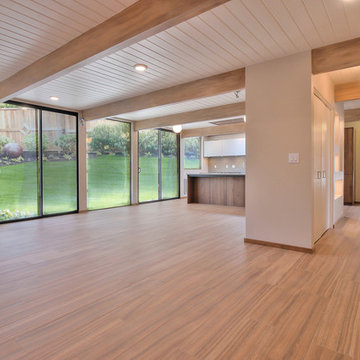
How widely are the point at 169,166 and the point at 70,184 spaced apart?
3.81m

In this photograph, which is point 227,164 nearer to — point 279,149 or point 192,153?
point 192,153

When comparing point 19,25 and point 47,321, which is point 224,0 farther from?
point 47,321

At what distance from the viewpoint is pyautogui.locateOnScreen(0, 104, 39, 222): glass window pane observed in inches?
203

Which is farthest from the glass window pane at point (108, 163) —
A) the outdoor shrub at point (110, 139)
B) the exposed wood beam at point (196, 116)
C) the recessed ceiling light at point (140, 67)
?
the recessed ceiling light at point (140, 67)

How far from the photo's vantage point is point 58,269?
271cm

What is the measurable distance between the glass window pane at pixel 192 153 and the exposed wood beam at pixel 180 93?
452 cm

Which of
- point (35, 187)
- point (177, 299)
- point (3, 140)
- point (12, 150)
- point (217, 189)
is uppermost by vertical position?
point (3, 140)

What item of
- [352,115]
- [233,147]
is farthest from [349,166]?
[233,147]

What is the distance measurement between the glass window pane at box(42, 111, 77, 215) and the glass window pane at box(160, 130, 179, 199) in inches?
131

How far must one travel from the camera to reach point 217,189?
7746mm

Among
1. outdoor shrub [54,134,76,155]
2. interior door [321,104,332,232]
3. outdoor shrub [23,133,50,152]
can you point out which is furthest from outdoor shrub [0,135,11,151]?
interior door [321,104,332,232]

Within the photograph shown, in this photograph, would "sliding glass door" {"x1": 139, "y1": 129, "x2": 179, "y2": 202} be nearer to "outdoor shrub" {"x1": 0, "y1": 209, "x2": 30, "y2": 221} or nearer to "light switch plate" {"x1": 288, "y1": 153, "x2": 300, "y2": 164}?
"outdoor shrub" {"x1": 0, "y1": 209, "x2": 30, "y2": 221}

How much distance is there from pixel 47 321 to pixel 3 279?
1029 millimetres

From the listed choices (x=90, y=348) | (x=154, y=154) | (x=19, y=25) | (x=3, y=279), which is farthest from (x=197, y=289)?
(x=154, y=154)
